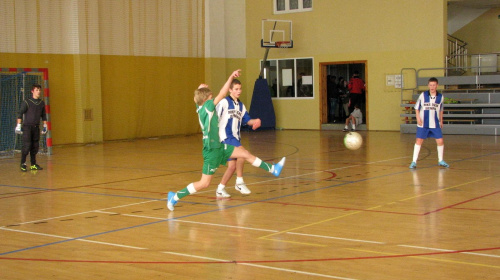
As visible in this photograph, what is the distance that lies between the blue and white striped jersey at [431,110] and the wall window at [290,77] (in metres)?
13.8

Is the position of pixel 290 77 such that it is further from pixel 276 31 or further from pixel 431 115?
pixel 431 115

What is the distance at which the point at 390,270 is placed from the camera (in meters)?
5.42

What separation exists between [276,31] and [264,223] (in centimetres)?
1947

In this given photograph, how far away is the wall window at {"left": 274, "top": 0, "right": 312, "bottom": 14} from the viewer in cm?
2598

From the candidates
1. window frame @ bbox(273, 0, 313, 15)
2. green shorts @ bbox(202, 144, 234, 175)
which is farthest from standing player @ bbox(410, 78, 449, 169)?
window frame @ bbox(273, 0, 313, 15)

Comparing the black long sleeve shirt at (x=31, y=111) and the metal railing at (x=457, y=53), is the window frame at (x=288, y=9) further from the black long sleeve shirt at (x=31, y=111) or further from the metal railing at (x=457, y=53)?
the black long sleeve shirt at (x=31, y=111)

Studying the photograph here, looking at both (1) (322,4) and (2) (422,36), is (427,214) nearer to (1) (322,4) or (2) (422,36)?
(2) (422,36)

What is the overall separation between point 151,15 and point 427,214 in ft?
58.5

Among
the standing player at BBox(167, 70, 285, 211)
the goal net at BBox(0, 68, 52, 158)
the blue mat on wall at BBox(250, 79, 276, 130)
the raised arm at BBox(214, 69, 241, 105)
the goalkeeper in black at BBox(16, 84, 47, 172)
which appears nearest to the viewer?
the raised arm at BBox(214, 69, 241, 105)

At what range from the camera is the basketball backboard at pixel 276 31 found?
86.2 feet

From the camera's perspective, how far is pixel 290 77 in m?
27.0

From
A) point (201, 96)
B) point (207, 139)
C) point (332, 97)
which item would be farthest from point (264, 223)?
point (332, 97)

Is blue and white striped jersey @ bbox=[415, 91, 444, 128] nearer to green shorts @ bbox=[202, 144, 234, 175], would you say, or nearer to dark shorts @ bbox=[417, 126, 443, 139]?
dark shorts @ bbox=[417, 126, 443, 139]

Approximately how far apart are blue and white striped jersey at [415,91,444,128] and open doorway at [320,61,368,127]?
12.5 meters
